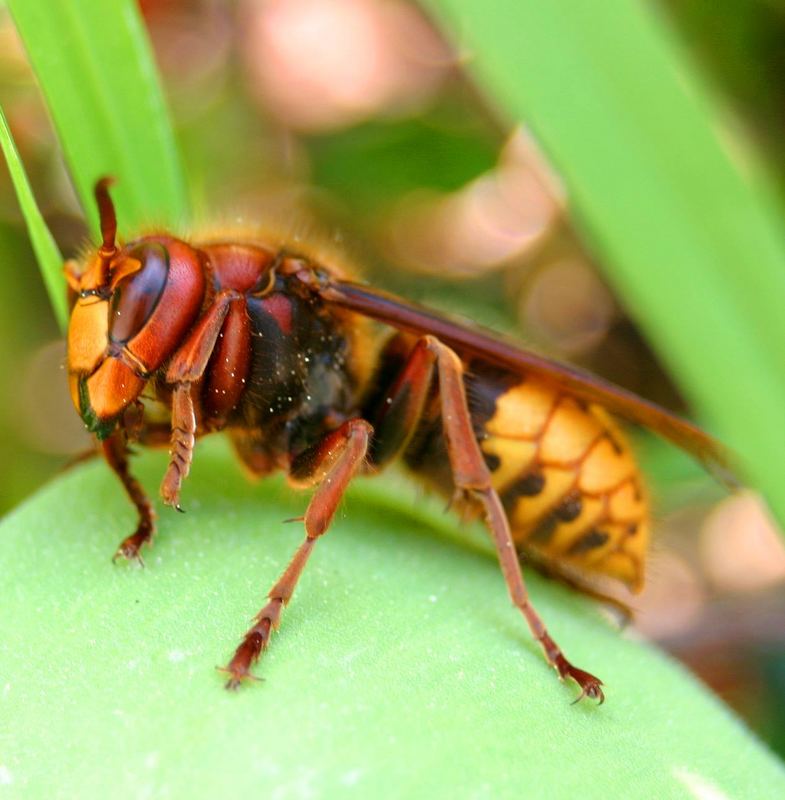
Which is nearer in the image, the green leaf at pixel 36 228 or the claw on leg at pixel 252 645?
the claw on leg at pixel 252 645

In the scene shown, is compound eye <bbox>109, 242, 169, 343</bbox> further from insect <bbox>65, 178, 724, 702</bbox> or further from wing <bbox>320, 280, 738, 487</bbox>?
wing <bbox>320, 280, 738, 487</bbox>

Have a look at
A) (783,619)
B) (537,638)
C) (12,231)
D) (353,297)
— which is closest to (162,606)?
(537,638)

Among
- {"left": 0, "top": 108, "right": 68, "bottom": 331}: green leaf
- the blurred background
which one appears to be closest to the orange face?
{"left": 0, "top": 108, "right": 68, "bottom": 331}: green leaf

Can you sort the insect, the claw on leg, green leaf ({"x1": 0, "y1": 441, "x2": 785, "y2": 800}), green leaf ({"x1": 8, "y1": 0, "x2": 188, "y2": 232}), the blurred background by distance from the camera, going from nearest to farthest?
green leaf ({"x1": 0, "y1": 441, "x2": 785, "y2": 800}), the claw on leg, the insect, green leaf ({"x1": 8, "y1": 0, "x2": 188, "y2": 232}), the blurred background

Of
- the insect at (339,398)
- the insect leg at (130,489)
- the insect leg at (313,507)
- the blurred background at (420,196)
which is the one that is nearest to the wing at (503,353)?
the insect at (339,398)

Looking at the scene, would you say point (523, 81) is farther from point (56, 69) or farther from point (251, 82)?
point (251, 82)

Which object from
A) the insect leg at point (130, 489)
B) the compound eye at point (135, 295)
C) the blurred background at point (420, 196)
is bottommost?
the blurred background at point (420, 196)

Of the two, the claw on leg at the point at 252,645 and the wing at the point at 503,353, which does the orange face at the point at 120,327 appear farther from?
the claw on leg at the point at 252,645
